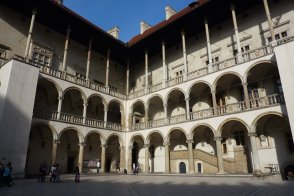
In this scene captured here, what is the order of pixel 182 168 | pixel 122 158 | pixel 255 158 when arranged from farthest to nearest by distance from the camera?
pixel 122 158, pixel 182 168, pixel 255 158

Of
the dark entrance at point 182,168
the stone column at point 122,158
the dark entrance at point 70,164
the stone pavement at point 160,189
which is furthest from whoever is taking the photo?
the stone column at point 122,158

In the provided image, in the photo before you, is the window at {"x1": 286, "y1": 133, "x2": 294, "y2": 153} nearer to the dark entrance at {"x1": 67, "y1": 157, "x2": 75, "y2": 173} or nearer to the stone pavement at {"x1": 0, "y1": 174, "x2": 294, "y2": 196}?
the stone pavement at {"x1": 0, "y1": 174, "x2": 294, "y2": 196}

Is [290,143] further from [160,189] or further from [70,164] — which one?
[70,164]

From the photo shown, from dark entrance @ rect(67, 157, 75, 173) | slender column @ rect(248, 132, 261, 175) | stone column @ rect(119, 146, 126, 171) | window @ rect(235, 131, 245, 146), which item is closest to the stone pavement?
slender column @ rect(248, 132, 261, 175)

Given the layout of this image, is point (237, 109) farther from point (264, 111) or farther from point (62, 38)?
point (62, 38)

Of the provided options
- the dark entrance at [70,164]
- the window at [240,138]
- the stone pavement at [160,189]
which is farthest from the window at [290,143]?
the dark entrance at [70,164]

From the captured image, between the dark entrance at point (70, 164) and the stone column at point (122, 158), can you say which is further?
the stone column at point (122, 158)

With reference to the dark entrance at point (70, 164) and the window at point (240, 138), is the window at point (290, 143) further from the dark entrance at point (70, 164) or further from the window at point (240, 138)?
the dark entrance at point (70, 164)

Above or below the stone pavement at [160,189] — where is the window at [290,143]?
above

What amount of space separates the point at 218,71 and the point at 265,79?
133 inches

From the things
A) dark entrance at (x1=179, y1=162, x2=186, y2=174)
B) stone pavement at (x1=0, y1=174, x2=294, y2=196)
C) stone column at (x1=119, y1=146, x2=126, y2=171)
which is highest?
stone column at (x1=119, y1=146, x2=126, y2=171)

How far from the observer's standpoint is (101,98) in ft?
72.8

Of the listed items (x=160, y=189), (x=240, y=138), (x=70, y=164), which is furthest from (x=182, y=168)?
(x=160, y=189)

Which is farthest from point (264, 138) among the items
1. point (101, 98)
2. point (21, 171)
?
point (21, 171)
